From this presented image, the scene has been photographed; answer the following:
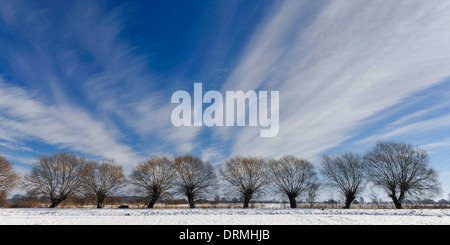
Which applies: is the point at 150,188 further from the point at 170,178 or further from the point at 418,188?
the point at 418,188

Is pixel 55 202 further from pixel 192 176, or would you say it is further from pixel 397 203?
pixel 397 203

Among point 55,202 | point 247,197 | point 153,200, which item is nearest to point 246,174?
point 247,197

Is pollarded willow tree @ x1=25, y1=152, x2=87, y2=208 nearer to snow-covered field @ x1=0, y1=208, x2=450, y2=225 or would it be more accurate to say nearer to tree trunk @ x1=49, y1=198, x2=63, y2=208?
tree trunk @ x1=49, y1=198, x2=63, y2=208

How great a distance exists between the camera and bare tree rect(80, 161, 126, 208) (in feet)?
134

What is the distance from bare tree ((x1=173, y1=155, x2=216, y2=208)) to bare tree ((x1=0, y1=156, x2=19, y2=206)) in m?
29.0

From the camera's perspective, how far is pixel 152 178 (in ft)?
131

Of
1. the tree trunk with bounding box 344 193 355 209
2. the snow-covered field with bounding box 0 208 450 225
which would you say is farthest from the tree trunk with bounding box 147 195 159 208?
the tree trunk with bounding box 344 193 355 209

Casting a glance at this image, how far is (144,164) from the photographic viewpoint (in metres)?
41.1

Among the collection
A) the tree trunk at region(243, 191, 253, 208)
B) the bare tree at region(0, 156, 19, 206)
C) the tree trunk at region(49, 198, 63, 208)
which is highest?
the bare tree at region(0, 156, 19, 206)

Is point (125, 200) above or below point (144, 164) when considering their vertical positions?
below

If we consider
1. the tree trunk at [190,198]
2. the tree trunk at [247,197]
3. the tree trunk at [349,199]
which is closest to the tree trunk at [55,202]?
the tree trunk at [190,198]

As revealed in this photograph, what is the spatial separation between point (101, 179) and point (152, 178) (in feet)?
34.4
